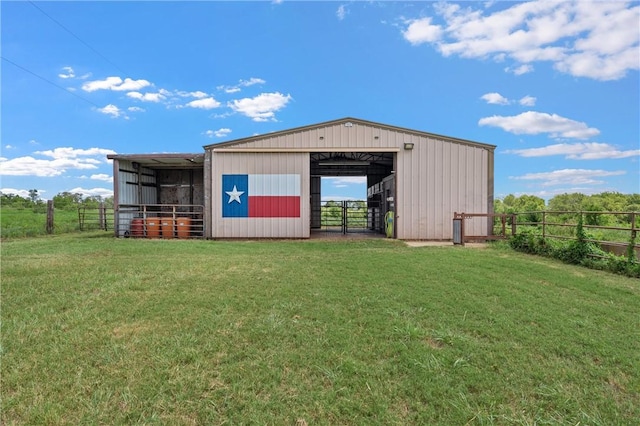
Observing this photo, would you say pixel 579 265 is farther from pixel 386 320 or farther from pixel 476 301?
pixel 386 320

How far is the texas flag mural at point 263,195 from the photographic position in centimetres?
1167

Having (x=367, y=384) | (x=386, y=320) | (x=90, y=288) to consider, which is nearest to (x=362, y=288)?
(x=386, y=320)

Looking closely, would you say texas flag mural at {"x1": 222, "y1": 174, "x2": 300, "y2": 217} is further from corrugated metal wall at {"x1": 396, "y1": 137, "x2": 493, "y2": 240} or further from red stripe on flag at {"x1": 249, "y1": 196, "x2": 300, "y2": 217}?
corrugated metal wall at {"x1": 396, "y1": 137, "x2": 493, "y2": 240}

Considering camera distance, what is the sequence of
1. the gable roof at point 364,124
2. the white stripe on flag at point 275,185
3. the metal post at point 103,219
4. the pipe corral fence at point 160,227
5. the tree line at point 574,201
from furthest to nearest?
the tree line at point 574,201
the metal post at point 103,219
the pipe corral fence at point 160,227
the white stripe on flag at point 275,185
the gable roof at point 364,124

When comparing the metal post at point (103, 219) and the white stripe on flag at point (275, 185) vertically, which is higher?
the white stripe on flag at point (275, 185)

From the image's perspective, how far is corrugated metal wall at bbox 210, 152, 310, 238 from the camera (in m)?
11.7

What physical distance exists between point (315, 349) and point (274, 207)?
29.5 ft

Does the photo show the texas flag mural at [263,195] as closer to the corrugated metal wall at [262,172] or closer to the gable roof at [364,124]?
the corrugated metal wall at [262,172]

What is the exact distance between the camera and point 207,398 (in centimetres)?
228

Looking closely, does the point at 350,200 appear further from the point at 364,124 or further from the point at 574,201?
the point at 574,201

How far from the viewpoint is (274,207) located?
460 inches

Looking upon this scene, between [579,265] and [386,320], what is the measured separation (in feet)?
19.7

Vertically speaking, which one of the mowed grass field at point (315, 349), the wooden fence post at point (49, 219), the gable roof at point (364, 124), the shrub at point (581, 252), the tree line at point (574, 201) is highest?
the gable roof at point (364, 124)

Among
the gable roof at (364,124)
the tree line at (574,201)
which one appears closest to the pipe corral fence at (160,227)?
the gable roof at (364,124)
